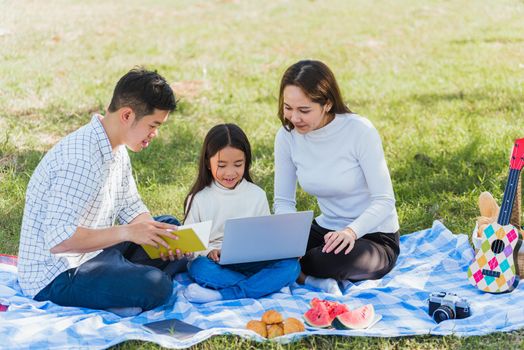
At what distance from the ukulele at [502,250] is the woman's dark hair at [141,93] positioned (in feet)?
6.04

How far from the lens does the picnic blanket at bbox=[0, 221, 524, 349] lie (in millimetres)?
3805

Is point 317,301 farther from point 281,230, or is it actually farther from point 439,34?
point 439,34

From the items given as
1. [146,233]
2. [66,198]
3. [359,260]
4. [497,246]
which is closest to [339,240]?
[359,260]

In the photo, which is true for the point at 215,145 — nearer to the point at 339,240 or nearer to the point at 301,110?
the point at 301,110

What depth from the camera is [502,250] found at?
4371mm

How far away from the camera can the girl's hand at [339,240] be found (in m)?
4.37

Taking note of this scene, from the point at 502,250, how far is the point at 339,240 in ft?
2.82

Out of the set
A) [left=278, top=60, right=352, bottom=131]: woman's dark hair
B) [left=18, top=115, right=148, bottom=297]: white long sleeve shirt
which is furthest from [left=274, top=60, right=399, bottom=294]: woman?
[left=18, top=115, right=148, bottom=297]: white long sleeve shirt

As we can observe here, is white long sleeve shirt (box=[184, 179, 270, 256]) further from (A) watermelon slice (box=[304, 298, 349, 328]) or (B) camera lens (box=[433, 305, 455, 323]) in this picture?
(B) camera lens (box=[433, 305, 455, 323])

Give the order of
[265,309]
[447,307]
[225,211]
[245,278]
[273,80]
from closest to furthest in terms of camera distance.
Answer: [447,307]
[265,309]
[245,278]
[225,211]
[273,80]

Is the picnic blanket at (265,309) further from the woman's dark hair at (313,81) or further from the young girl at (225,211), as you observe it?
the woman's dark hair at (313,81)

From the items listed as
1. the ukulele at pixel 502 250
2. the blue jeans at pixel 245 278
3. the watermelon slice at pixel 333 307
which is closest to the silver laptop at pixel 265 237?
the blue jeans at pixel 245 278

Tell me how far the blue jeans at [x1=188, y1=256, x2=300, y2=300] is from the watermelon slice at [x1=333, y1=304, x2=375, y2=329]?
56 cm

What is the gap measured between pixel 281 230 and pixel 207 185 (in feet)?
2.16
